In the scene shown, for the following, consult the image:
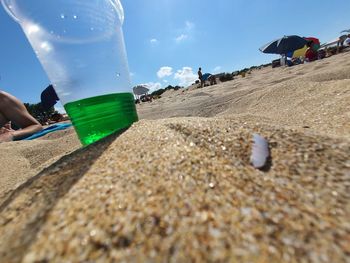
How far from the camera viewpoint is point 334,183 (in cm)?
59

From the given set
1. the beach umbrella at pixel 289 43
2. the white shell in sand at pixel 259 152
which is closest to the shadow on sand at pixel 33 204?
the white shell in sand at pixel 259 152

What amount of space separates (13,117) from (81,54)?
251cm

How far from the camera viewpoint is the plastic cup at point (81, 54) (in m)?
1.10

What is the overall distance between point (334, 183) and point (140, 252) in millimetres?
510

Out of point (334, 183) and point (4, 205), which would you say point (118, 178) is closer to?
point (4, 205)

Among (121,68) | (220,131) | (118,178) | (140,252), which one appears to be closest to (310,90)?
(220,131)

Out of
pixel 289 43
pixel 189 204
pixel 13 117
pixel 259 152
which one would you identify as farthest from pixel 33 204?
pixel 289 43

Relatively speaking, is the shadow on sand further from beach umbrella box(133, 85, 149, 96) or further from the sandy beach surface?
beach umbrella box(133, 85, 149, 96)

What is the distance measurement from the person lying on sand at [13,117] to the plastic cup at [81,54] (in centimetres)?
222

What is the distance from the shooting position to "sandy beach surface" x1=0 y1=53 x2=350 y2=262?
0.42 metres

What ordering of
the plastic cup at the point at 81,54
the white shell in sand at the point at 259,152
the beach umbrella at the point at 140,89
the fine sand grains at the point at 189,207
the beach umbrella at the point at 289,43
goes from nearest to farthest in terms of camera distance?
the fine sand grains at the point at 189,207, the white shell in sand at the point at 259,152, the plastic cup at the point at 81,54, the beach umbrella at the point at 289,43, the beach umbrella at the point at 140,89

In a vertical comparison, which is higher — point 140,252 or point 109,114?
point 109,114

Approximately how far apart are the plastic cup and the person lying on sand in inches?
87.4

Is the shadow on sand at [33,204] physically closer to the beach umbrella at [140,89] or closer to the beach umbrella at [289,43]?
the beach umbrella at [289,43]
